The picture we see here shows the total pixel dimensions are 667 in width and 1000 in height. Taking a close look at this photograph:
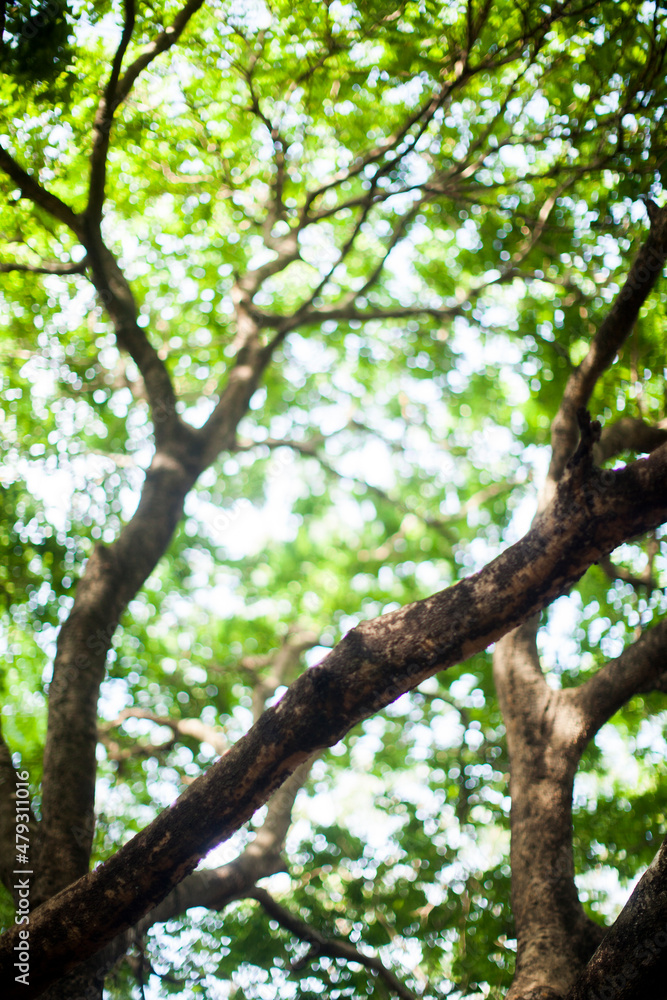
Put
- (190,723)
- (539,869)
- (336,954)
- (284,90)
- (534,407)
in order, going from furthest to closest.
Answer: (534,407) < (190,723) < (284,90) < (336,954) < (539,869)

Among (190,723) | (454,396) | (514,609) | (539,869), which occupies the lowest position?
(539,869)

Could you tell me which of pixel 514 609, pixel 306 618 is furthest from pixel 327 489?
pixel 514 609

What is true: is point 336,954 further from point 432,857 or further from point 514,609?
point 514,609

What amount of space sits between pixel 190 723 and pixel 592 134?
24.6 ft

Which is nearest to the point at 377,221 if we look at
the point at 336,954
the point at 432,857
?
the point at 432,857

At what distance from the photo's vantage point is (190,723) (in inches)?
292

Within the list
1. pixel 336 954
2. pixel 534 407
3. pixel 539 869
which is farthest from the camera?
pixel 534 407

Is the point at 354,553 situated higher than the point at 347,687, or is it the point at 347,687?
the point at 354,553

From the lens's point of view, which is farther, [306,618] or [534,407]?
[306,618]

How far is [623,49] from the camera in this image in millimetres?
5121

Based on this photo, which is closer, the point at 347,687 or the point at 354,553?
the point at 347,687

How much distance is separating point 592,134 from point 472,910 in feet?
23.7

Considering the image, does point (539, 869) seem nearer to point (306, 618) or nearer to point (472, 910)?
point (472, 910)

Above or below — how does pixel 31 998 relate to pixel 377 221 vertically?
below
